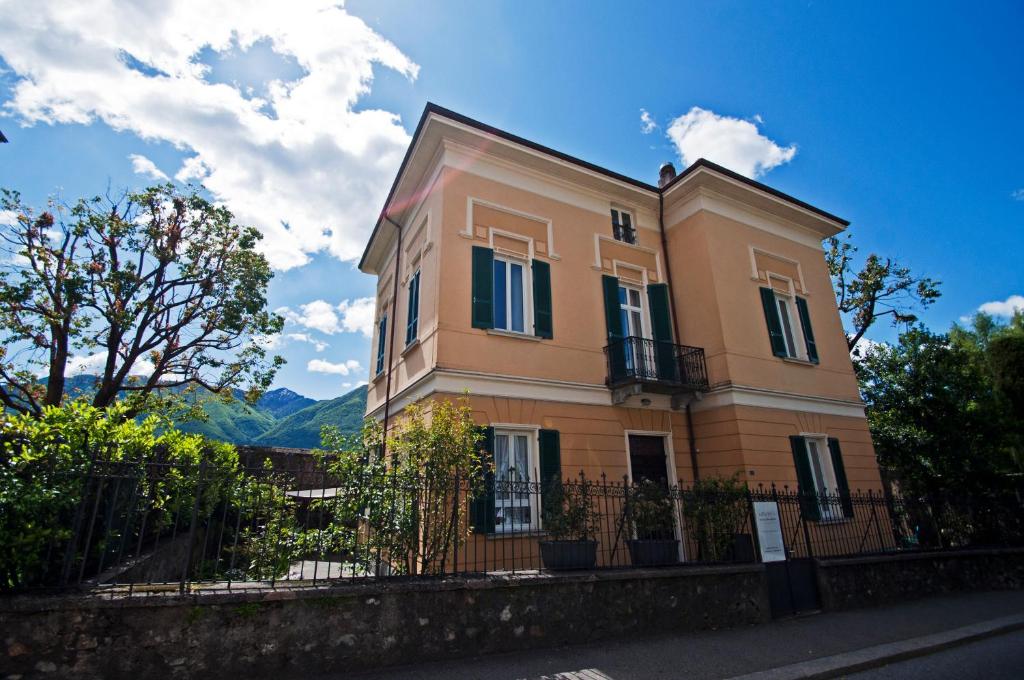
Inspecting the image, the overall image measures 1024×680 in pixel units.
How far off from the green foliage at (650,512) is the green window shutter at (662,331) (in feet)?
13.9

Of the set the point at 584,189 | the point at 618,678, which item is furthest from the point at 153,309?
the point at 618,678

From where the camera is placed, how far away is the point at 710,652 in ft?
19.3

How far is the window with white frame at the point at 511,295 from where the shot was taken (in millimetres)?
10789

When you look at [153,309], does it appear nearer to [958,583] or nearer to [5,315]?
[5,315]

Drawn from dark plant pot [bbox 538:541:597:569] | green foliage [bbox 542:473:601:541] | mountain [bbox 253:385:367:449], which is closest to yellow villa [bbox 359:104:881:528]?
green foliage [bbox 542:473:601:541]

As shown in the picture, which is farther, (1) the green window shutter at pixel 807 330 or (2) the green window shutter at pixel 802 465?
(1) the green window shutter at pixel 807 330

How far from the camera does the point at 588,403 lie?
10648mm

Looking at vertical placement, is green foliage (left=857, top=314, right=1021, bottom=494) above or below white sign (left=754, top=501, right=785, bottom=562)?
above

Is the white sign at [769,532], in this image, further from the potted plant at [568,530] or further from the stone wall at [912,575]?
the potted plant at [568,530]

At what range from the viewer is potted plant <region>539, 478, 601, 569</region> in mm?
6484

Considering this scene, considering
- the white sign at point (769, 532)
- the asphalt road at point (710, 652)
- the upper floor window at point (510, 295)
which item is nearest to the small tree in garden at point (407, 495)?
the asphalt road at point (710, 652)

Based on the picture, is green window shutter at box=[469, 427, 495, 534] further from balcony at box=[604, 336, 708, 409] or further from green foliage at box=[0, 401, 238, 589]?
green foliage at box=[0, 401, 238, 589]

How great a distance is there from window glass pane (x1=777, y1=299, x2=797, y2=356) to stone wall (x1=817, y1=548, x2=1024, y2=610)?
5.44 metres

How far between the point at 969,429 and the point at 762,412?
9879 millimetres
